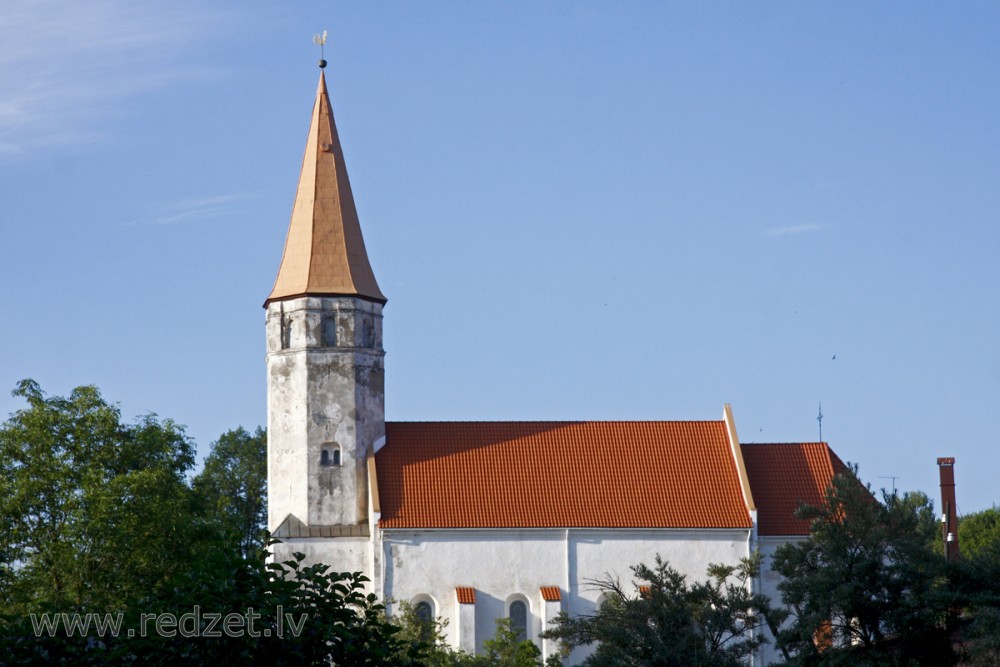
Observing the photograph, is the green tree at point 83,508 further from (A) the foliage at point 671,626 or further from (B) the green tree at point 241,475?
(B) the green tree at point 241,475

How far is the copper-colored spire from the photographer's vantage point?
49.6m

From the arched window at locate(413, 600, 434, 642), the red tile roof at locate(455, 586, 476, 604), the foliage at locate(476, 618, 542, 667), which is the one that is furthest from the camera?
the red tile roof at locate(455, 586, 476, 604)

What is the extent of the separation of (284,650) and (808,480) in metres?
31.6

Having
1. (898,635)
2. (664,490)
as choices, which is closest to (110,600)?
(664,490)

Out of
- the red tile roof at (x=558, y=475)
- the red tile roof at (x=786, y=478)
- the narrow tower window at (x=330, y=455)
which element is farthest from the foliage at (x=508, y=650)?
the red tile roof at (x=786, y=478)

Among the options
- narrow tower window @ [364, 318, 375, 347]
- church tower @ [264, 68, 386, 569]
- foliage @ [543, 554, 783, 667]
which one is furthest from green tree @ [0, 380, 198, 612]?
foliage @ [543, 554, 783, 667]

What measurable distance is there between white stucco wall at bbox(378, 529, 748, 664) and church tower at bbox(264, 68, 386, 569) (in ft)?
5.57

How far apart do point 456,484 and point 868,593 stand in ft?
60.7

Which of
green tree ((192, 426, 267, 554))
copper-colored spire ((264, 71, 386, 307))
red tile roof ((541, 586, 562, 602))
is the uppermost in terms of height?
copper-colored spire ((264, 71, 386, 307))

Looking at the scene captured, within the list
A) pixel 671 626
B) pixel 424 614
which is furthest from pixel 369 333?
pixel 671 626

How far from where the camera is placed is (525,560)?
159 feet

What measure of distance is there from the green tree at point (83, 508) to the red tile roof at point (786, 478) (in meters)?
17.4

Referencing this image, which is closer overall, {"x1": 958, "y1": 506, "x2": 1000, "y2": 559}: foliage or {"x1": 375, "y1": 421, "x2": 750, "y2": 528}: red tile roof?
{"x1": 375, "y1": 421, "x2": 750, "y2": 528}: red tile roof

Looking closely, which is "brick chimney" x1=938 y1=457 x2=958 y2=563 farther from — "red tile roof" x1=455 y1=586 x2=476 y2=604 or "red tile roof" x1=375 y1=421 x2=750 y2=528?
"red tile roof" x1=455 y1=586 x2=476 y2=604
